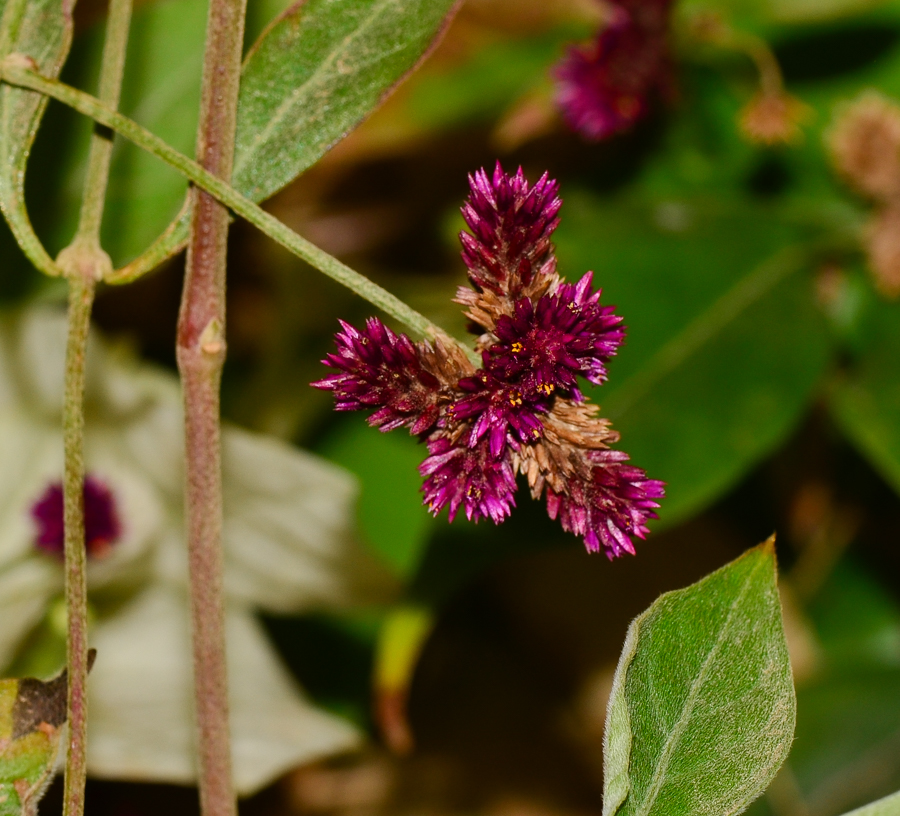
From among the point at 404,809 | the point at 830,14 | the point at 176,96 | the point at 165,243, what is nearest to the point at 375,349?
the point at 165,243

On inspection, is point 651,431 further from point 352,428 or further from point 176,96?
point 176,96

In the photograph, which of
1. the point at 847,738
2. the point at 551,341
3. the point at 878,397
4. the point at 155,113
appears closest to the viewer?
the point at 551,341

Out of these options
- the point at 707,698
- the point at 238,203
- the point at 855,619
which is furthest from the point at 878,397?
the point at 238,203

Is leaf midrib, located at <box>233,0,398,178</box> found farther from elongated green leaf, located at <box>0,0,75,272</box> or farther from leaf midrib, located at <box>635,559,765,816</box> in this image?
leaf midrib, located at <box>635,559,765,816</box>

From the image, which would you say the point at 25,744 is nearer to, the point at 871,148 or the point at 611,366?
the point at 611,366

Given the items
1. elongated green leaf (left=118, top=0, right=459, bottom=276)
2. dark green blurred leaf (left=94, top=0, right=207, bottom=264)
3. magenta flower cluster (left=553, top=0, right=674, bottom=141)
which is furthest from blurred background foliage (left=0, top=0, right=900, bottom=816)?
elongated green leaf (left=118, top=0, right=459, bottom=276)

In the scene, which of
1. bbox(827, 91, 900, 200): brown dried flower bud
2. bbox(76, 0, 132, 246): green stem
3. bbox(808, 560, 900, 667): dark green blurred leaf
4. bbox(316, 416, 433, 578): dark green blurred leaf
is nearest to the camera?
bbox(76, 0, 132, 246): green stem
